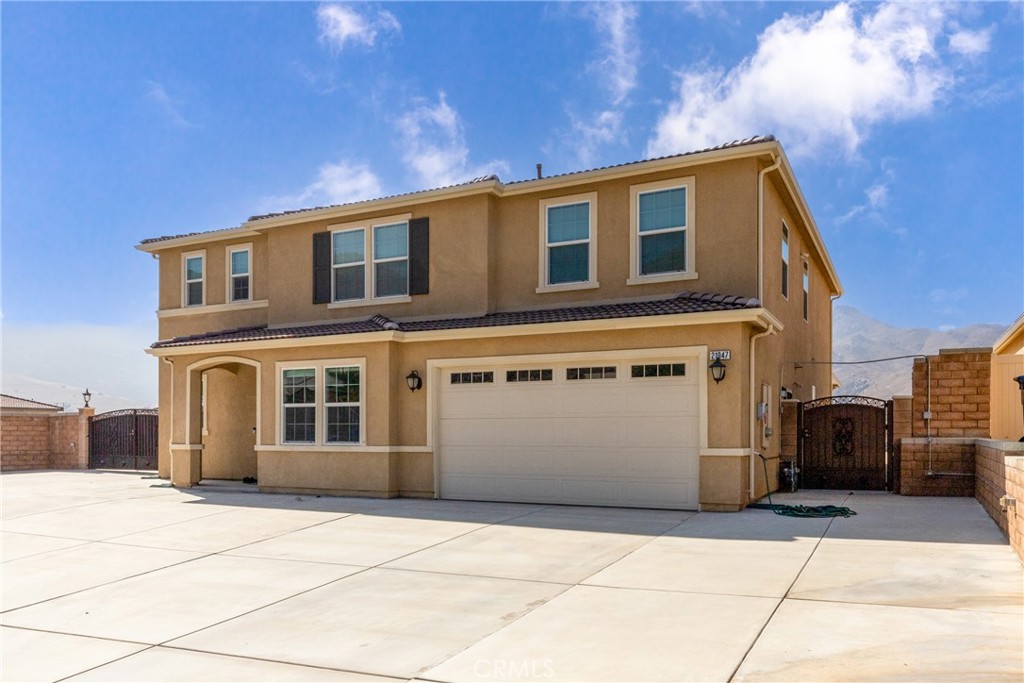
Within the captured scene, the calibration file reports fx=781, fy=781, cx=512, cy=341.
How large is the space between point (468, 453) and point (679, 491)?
156 inches

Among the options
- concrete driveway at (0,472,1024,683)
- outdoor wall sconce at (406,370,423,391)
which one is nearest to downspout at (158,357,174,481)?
concrete driveway at (0,472,1024,683)

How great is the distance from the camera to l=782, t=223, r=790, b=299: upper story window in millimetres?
15570

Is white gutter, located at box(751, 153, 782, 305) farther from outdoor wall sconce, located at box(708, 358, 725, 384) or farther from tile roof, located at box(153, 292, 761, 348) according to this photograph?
outdoor wall sconce, located at box(708, 358, 725, 384)

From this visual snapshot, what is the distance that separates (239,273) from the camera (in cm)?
1923

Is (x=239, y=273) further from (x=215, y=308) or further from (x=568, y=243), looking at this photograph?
(x=568, y=243)

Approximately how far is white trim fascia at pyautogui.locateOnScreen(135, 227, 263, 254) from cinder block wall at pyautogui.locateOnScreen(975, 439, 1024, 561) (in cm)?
1515

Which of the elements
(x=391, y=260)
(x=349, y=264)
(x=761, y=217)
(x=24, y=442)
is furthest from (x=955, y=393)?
(x=24, y=442)

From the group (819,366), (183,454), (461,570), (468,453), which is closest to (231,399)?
(183,454)

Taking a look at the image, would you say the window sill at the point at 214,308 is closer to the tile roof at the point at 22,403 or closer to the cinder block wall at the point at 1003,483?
the tile roof at the point at 22,403

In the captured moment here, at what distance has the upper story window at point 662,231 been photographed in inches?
538

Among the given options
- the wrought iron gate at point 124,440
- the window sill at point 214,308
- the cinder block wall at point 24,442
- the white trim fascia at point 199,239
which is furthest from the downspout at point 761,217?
the cinder block wall at point 24,442

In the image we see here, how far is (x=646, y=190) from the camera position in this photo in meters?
14.0

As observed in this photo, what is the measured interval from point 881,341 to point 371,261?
153 meters

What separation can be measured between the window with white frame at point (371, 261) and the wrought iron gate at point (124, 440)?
9005 millimetres
